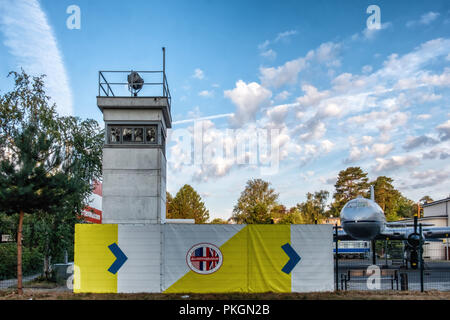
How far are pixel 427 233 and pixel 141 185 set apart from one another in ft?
82.3

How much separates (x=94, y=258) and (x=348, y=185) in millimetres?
78441

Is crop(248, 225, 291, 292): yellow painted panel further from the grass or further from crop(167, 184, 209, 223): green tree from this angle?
crop(167, 184, 209, 223): green tree

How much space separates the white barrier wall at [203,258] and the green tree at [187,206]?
53.5 m

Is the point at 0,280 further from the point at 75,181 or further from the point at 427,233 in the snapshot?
the point at 427,233

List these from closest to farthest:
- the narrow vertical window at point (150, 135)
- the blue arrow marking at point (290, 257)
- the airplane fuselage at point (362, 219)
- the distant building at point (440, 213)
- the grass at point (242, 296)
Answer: the grass at point (242, 296) → the blue arrow marking at point (290, 257) → the narrow vertical window at point (150, 135) → the airplane fuselage at point (362, 219) → the distant building at point (440, 213)

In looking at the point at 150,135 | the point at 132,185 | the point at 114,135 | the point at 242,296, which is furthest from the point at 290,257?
the point at 114,135

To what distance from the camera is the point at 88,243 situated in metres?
12.8

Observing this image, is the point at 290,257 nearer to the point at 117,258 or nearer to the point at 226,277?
the point at 226,277

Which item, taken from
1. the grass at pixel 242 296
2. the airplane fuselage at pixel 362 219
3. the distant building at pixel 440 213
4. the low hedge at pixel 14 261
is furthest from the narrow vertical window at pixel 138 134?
the distant building at pixel 440 213

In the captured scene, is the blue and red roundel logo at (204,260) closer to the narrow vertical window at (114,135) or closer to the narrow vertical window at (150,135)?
the narrow vertical window at (150,135)

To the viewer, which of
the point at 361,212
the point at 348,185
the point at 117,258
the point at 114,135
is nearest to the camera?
the point at 117,258

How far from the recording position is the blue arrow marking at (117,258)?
12664 mm

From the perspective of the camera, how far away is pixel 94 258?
12.7 m
